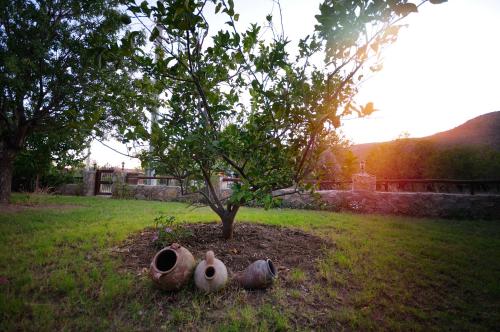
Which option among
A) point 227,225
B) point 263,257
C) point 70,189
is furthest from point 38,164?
point 263,257

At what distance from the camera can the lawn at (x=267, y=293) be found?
2254 millimetres

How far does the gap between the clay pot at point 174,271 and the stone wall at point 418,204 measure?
479cm

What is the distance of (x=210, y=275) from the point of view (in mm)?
2602

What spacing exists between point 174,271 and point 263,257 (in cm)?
130

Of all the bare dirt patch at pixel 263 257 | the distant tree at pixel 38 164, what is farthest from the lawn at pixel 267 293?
the distant tree at pixel 38 164

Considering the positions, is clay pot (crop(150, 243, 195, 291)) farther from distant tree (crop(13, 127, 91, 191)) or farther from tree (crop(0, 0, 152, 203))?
distant tree (crop(13, 127, 91, 191))

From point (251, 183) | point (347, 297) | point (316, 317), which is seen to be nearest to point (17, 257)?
point (251, 183)

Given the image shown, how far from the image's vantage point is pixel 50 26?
21.6 ft

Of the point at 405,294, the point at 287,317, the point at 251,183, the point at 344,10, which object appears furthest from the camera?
the point at 405,294

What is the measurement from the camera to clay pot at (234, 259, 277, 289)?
8.55 feet

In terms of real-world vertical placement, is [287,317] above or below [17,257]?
below

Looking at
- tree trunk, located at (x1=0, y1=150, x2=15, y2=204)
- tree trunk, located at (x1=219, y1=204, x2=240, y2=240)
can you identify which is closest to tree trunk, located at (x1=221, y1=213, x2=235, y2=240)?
tree trunk, located at (x1=219, y1=204, x2=240, y2=240)

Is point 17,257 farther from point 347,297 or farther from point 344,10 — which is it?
point 344,10

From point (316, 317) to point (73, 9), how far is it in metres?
9.05
